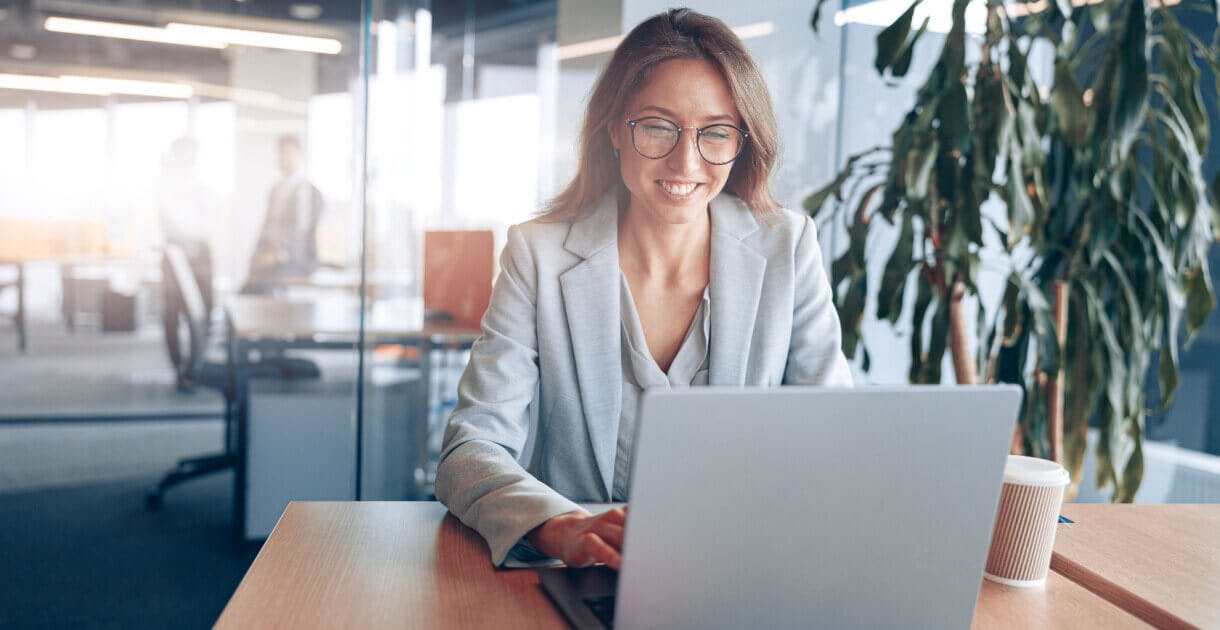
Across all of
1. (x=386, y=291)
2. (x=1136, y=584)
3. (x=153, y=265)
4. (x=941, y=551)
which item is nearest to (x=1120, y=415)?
(x=1136, y=584)

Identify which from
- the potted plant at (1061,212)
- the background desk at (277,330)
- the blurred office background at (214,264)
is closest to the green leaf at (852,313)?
the potted plant at (1061,212)

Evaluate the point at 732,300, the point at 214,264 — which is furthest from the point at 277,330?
the point at 732,300

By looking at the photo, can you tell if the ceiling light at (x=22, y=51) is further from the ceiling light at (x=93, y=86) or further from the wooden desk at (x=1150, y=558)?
the wooden desk at (x=1150, y=558)

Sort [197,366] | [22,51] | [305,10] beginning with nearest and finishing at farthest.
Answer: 1. [22,51]
2. [305,10]
3. [197,366]

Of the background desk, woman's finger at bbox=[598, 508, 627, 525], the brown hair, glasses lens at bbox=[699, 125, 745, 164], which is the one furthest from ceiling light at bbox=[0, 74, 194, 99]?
woman's finger at bbox=[598, 508, 627, 525]

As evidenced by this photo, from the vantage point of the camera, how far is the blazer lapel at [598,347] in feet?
4.85

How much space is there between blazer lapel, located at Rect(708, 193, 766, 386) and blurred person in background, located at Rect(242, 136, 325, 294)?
1865 millimetres

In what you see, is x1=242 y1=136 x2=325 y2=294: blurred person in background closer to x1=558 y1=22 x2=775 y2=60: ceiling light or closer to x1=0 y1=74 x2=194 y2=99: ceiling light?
x1=0 y1=74 x2=194 y2=99: ceiling light

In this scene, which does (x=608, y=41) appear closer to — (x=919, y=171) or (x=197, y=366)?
(x=919, y=171)

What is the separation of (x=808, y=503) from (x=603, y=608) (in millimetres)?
261

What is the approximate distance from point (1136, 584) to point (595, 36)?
2.70 m

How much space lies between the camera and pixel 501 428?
1360mm

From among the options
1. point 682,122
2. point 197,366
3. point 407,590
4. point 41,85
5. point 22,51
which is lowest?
point 197,366

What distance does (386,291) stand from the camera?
10.9 feet
